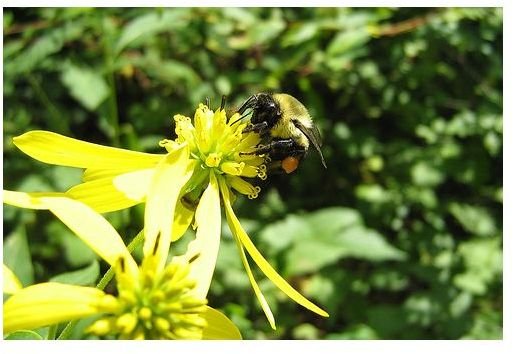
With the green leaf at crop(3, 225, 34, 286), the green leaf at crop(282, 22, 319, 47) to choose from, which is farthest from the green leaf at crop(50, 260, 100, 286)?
the green leaf at crop(282, 22, 319, 47)

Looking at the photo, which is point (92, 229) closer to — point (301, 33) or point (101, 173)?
point (101, 173)

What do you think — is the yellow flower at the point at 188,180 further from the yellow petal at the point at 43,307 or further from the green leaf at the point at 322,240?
the green leaf at the point at 322,240

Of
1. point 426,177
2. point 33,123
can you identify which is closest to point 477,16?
point 426,177

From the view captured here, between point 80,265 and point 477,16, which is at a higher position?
point 477,16

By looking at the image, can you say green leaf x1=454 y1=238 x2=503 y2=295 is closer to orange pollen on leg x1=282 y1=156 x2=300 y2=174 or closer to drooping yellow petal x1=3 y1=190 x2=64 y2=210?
orange pollen on leg x1=282 y1=156 x2=300 y2=174

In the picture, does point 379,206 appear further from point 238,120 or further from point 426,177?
point 238,120

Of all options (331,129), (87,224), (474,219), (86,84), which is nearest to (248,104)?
(87,224)

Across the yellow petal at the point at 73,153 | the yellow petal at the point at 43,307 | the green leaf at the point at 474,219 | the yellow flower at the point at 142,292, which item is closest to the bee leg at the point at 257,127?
the yellow petal at the point at 73,153
